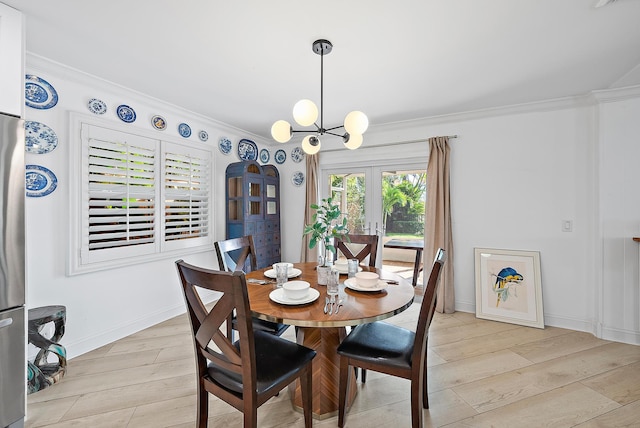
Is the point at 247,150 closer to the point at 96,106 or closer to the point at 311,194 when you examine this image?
the point at 311,194

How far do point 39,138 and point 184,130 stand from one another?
1323 mm

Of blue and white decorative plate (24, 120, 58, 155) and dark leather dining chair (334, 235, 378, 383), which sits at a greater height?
blue and white decorative plate (24, 120, 58, 155)

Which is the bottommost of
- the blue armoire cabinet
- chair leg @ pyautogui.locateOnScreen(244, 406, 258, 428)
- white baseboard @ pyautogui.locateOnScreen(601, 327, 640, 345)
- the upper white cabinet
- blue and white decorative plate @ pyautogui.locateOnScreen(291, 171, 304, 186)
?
white baseboard @ pyautogui.locateOnScreen(601, 327, 640, 345)

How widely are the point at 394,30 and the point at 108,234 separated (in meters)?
2.93

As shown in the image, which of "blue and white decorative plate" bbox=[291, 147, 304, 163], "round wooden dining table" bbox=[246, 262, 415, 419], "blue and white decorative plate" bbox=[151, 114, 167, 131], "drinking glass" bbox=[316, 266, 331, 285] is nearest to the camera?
"round wooden dining table" bbox=[246, 262, 415, 419]

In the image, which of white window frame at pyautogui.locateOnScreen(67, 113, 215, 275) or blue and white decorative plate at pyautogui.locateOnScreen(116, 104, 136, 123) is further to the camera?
blue and white decorative plate at pyautogui.locateOnScreen(116, 104, 136, 123)

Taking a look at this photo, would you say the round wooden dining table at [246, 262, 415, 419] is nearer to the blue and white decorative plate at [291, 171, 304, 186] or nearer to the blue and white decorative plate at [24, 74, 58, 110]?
the blue and white decorative plate at [24, 74, 58, 110]

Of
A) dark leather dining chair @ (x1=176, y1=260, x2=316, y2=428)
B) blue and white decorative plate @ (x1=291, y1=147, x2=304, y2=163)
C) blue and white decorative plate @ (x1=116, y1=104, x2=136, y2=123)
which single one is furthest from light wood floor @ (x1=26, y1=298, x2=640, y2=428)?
blue and white decorative plate @ (x1=291, y1=147, x2=304, y2=163)

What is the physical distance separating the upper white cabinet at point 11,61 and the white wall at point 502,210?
24.7 inches

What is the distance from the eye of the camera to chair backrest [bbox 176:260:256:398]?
1.13m

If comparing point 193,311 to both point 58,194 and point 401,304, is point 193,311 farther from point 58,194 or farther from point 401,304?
point 58,194

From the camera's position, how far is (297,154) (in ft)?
14.6

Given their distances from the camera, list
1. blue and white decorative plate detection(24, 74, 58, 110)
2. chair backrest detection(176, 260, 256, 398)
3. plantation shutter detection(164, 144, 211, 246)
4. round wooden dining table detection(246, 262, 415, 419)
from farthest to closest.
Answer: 1. plantation shutter detection(164, 144, 211, 246)
2. blue and white decorative plate detection(24, 74, 58, 110)
3. round wooden dining table detection(246, 262, 415, 419)
4. chair backrest detection(176, 260, 256, 398)

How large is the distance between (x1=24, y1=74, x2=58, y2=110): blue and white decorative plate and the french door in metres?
3.14
